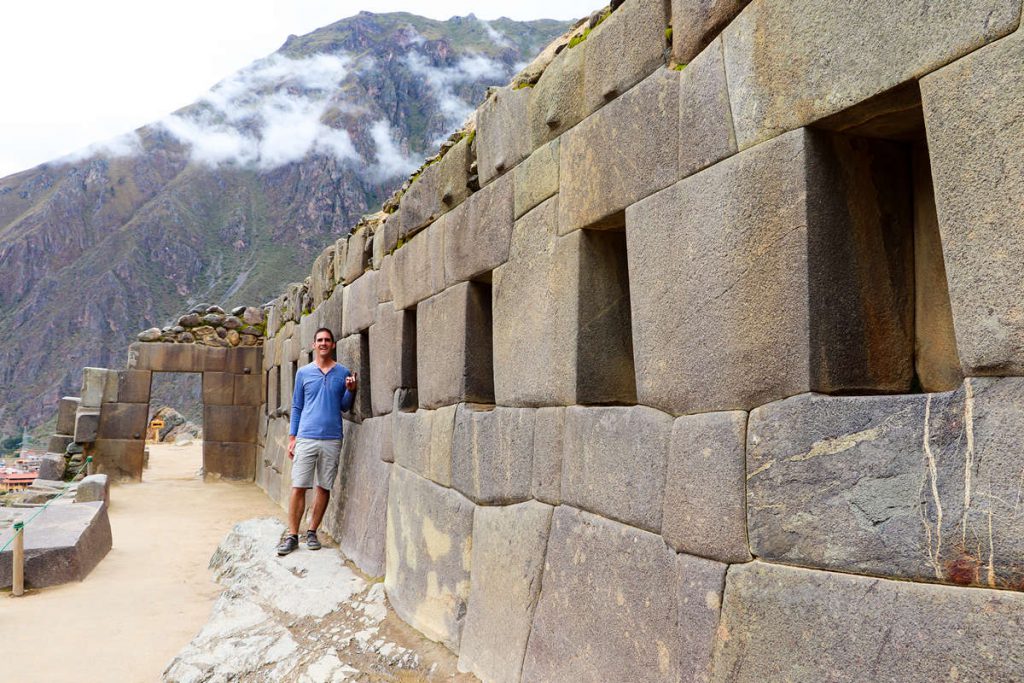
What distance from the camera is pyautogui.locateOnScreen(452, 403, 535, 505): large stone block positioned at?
120 inches

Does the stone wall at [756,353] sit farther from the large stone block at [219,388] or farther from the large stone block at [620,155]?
the large stone block at [219,388]

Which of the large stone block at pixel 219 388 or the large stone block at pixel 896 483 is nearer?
the large stone block at pixel 896 483

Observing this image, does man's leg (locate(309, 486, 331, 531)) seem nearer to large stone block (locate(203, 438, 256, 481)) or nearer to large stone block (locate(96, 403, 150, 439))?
large stone block (locate(203, 438, 256, 481))

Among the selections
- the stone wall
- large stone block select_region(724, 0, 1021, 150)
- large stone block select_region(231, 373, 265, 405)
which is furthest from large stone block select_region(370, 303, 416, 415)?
large stone block select_region(231, 373, 265, 405)

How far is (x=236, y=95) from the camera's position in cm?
8994

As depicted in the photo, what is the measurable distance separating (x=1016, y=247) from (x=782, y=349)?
557 mm

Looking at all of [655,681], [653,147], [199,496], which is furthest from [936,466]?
[199,496]

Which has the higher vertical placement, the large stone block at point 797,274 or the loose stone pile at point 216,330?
the loose stone pile at point 216,330

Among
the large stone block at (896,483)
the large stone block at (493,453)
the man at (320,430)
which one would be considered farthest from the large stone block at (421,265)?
the large stone block at (896,483)

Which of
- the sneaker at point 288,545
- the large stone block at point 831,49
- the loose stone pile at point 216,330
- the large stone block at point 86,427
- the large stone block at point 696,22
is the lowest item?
the sneaker at point 288,545

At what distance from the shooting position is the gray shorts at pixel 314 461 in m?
5.86

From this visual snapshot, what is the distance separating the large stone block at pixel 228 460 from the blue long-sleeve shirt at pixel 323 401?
308 inches

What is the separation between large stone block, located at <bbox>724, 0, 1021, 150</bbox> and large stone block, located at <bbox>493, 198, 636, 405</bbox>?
0.86m

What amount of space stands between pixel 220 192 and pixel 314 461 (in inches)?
2424
